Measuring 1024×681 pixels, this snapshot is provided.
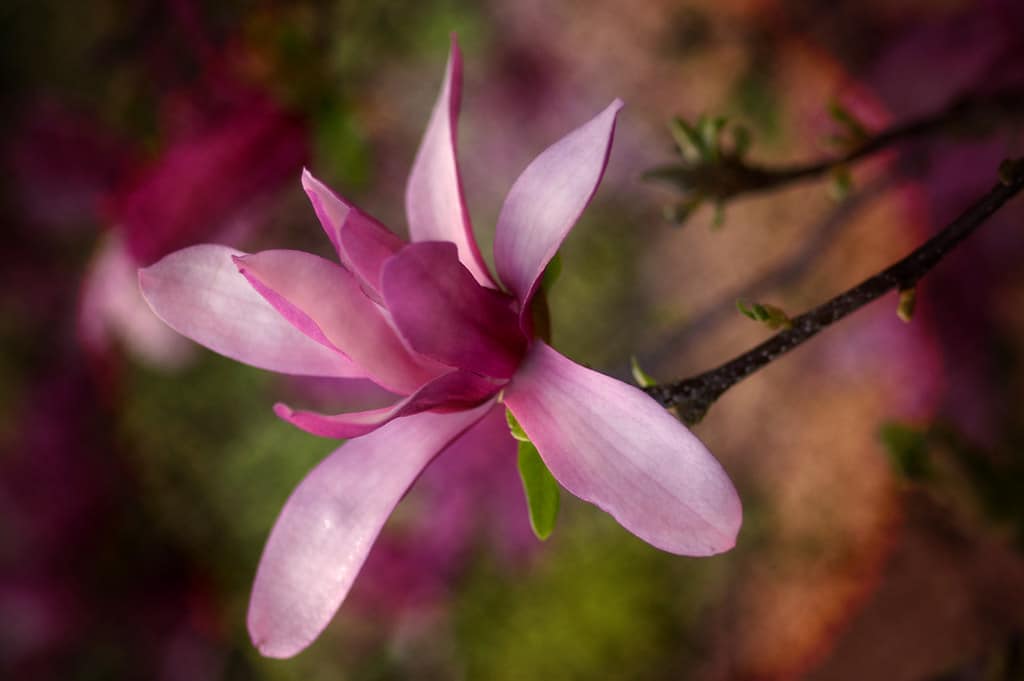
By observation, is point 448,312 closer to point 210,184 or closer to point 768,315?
point 768,315

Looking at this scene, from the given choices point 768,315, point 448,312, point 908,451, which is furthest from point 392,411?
point 908,451

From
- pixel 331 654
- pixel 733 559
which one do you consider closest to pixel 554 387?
pixel 733 559

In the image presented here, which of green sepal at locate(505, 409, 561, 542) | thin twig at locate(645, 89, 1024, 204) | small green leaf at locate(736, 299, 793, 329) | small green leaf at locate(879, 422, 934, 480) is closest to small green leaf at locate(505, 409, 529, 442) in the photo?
green sepal at locate(505, 409, 561, 542)

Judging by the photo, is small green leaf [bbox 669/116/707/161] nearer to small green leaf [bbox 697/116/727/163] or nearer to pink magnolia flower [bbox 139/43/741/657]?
small green leaf [bbox 697/116/727/163]

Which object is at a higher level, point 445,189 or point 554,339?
point 445,189

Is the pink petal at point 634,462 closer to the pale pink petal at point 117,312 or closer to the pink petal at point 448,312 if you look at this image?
the pink petal at point 448,312

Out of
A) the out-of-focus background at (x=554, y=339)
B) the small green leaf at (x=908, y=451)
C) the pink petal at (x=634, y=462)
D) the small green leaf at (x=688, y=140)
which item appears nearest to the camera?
the pink petal at (x=634, y=462)

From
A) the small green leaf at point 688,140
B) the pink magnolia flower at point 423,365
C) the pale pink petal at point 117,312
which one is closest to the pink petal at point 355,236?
the pink magnolia flower at point 423,365
